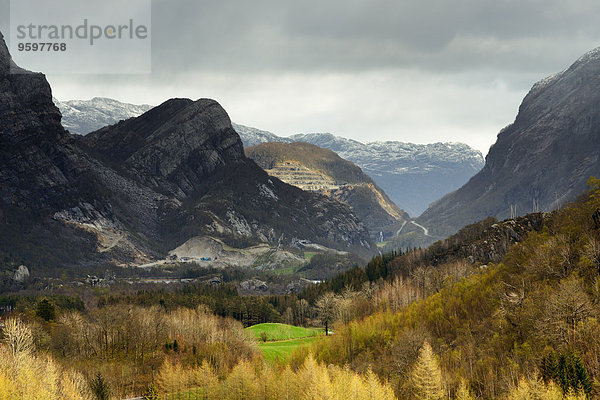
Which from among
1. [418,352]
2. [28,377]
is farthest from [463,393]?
[28,377]

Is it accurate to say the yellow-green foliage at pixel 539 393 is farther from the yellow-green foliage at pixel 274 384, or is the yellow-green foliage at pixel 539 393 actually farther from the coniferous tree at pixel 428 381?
the yellow-green foliage at pixel 274 384

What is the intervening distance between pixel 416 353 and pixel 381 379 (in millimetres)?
12031

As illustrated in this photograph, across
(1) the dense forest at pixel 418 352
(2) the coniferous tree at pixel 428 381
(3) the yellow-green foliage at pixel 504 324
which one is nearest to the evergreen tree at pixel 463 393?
(3) the yellow-green foliage at pixel 504 324

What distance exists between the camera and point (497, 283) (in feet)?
585

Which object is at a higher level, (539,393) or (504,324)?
(504,324)

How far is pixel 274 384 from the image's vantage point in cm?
14662

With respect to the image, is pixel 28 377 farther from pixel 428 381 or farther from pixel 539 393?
pixel 539 393

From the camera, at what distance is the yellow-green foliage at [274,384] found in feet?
395

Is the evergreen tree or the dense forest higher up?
the dense forest

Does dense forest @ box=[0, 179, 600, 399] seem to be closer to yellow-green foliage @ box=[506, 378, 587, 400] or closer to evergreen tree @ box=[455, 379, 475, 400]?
yellow-green foliage @ box=[506, 378, 587, 400]

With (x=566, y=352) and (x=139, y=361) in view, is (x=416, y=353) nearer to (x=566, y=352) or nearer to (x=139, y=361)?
(x=566, y=352)

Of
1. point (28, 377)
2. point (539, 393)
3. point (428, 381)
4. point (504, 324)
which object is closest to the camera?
point (539, 393)

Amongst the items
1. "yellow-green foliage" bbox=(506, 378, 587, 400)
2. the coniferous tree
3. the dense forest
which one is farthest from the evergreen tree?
"yellow-green foliage" bbox=(506, 378, 587, 400)

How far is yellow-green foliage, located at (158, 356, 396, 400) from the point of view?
120m
